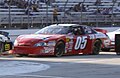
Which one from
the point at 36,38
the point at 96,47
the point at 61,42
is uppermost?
the point at 36,38

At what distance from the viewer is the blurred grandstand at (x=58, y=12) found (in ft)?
90.9

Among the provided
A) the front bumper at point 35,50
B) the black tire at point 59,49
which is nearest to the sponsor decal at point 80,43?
the black tire at point 59,49

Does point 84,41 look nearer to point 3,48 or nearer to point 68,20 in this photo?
point 3,48

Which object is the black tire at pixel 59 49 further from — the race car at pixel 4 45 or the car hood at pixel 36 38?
the race car at pixel 4 45

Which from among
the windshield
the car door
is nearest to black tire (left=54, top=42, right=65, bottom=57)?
the windshield

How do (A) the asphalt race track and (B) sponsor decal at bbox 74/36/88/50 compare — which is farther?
(B) sponsor decal at bbox 74/36/88/50

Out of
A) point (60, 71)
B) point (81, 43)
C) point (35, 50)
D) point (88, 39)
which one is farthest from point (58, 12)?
point (60, 71)

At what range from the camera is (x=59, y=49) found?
50.6ft

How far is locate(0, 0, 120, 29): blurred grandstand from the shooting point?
27.7m

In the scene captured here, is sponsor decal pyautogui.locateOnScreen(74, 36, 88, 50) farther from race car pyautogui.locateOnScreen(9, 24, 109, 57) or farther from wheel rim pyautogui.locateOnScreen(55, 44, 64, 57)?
wheel rim pyautogui.locateOnScreen(55, 44, 64, 57)

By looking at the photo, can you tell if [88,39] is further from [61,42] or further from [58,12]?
[58,12]

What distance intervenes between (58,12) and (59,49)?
1588 centimetres

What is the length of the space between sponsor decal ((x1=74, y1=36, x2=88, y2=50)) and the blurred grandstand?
374 inches

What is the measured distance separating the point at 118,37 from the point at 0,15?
40.5 feet
